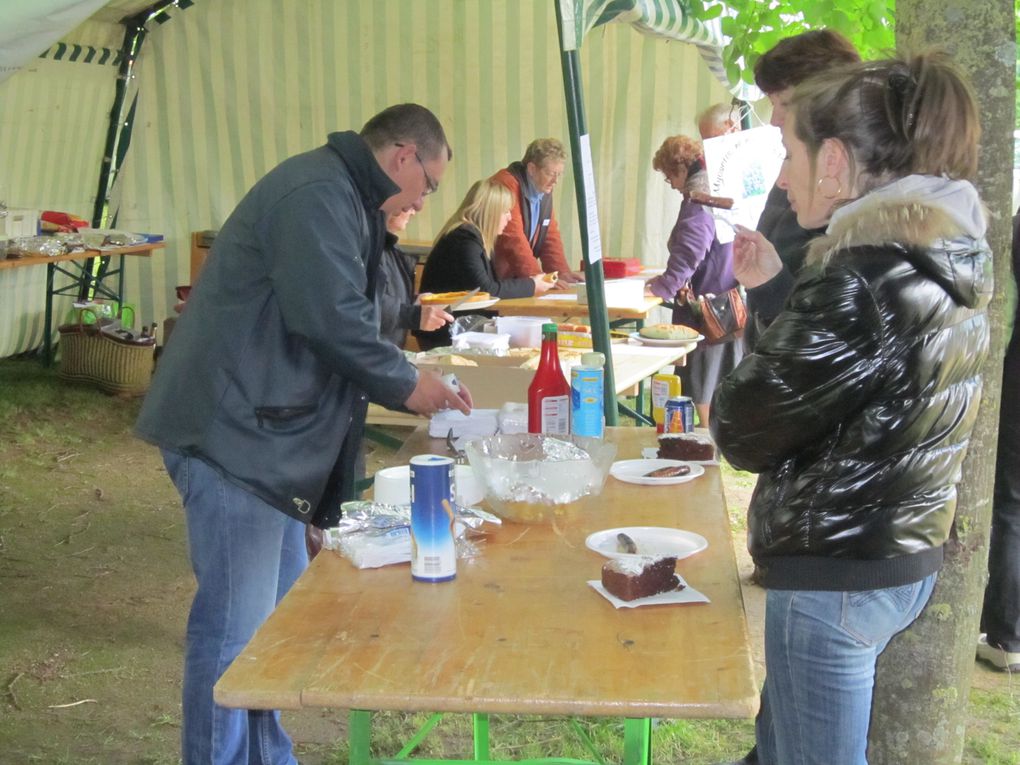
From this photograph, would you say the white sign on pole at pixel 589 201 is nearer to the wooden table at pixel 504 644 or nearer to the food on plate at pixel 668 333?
the food on plate at pixel 668 333

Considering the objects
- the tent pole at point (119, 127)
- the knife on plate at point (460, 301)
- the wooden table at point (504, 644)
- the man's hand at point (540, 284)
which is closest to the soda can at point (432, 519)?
the wooden table at point (504, 644)

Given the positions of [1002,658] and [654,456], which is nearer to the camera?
[654,456]

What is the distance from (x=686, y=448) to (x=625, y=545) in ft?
2.40

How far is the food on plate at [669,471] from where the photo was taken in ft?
8.77

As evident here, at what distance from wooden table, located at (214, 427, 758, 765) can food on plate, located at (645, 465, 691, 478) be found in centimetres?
42

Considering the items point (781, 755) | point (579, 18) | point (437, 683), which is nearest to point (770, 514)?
point (781, 755)

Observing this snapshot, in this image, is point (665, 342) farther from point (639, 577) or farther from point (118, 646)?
point (639, 577)

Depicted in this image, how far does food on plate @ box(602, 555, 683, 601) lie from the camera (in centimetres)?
190

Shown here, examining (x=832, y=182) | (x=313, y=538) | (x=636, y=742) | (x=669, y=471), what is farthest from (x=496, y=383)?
(x=832, y=182)

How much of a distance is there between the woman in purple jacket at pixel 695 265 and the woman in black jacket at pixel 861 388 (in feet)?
13.8

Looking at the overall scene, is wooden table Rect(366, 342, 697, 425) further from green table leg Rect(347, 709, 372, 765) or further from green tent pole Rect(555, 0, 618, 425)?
green table leg Rect(347, 709, 372, 765)

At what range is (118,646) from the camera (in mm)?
4156

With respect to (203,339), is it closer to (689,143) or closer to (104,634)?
(104,634)

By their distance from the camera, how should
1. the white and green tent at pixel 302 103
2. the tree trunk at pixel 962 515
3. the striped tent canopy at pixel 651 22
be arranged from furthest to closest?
the white and green tent at pixel 302 103 → the striped tent canopy at pixel 651 22 → the tree trunk at pixel 962 515
